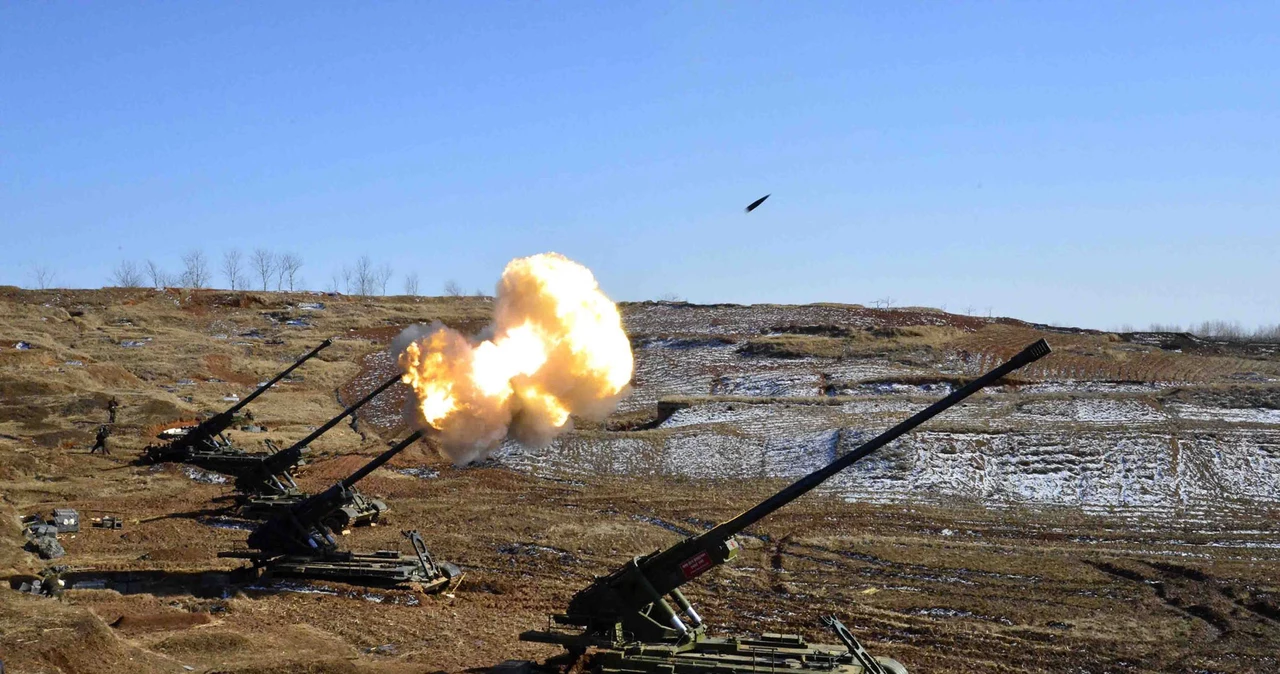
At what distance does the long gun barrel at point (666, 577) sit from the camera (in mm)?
17906

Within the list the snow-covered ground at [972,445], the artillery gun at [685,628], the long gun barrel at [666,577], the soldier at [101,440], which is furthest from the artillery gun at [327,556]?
the soldier at [101,440]

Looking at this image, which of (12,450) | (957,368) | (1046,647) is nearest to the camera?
(1046,647)

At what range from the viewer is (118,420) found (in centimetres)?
5431

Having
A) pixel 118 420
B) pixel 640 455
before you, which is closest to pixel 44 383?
pixel 118 420

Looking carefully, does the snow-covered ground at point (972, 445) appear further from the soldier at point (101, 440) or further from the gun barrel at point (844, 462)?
the gun barrel at point (844, 462)

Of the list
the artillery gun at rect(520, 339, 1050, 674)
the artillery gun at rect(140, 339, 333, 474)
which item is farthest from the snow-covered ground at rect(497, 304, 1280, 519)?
the artillery gun at rect(520, 339, 1050, 674)

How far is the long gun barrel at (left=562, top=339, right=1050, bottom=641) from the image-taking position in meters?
17.9

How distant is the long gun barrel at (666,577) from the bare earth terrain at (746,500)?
9.83 feet

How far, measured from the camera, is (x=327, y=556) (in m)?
27.2

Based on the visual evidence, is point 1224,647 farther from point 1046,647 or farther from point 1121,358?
point 1121,358

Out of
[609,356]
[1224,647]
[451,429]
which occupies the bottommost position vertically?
[1224,647]

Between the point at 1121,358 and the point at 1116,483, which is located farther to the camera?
the point at 1121,358

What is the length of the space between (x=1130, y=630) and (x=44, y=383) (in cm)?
5423

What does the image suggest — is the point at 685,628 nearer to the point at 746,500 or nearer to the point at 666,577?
the point at 666,577
